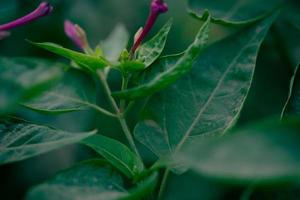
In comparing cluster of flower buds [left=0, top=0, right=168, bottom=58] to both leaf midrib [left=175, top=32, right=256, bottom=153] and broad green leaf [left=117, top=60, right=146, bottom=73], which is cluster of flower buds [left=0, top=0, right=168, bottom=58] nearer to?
broad green leaf [left=117, top=60, right=146, bottom=73]

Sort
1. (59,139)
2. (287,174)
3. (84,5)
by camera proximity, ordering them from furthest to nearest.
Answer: (84,5), (59,139), (287,174)

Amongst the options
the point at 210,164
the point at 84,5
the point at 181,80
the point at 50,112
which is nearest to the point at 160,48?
the point at 181,80

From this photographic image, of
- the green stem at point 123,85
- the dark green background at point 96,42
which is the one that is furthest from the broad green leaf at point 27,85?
the dark green background at point 96,42

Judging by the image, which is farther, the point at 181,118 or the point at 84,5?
the point at 84,5

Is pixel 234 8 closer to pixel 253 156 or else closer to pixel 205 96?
pixel 205 96

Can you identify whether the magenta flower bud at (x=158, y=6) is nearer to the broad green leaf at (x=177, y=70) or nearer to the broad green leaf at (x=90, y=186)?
the broad green leaf at (x=177, y=70)

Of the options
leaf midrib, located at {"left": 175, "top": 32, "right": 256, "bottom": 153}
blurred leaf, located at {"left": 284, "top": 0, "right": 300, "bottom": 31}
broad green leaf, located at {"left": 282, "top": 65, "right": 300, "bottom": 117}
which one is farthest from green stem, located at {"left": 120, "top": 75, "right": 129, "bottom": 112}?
blurred leaf, located at {"left": 284, "top": 0, "right": 300, "bottom": 31}

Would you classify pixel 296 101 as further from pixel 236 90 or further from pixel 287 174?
pixel 287 174

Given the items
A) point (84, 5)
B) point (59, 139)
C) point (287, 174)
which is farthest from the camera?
point (84, 5)
